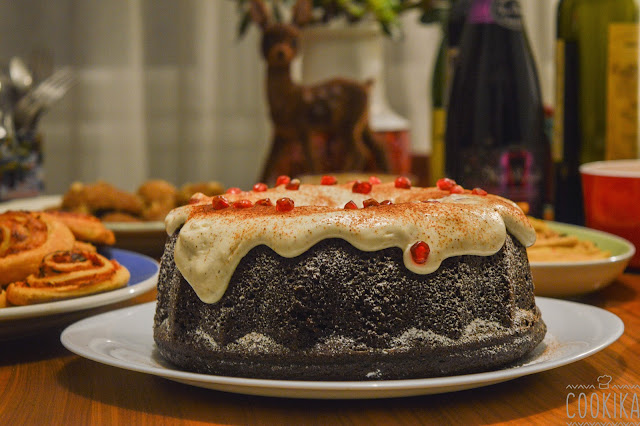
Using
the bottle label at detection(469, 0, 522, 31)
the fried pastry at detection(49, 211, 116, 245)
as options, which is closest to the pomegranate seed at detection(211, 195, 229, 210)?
the fried pastry at detection(49, 211, 116, 245)

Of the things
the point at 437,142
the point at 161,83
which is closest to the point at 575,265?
the point at 437,142

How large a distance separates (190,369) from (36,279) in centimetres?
30

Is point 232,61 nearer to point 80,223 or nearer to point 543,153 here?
point 543,153

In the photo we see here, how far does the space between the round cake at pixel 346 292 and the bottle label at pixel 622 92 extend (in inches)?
45.4

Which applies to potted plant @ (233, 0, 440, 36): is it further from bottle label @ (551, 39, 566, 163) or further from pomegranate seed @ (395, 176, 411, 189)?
pomegranate seed @ (395, 176, 411, 189)

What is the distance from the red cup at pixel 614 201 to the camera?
1421 mm

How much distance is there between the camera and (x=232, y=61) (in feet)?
11.4

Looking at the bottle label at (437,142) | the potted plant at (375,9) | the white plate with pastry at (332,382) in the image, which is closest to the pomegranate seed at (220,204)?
the white plate with pastry at (332,382)

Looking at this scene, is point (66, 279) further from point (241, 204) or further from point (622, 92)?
point (622, 92)

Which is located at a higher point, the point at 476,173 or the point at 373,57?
the point at 373,57

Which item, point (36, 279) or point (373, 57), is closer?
point (36, 279)

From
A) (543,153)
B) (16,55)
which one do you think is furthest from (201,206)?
(16,55)

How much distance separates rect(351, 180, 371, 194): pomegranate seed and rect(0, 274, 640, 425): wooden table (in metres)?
0.31

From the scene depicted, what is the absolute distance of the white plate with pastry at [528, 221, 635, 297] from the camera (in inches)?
45.1
